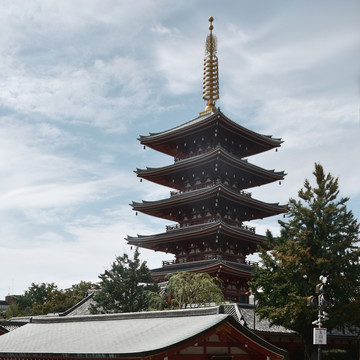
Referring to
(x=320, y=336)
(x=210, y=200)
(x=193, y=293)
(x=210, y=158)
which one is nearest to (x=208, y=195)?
(x=210, y=200)

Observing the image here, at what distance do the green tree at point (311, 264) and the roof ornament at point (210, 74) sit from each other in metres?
21.9

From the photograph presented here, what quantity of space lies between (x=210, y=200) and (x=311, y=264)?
16.6m

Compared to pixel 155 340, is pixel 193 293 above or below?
above

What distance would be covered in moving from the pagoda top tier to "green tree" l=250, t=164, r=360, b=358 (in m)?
16.2

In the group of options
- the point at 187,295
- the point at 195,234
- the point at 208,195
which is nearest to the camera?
the point at 187,295

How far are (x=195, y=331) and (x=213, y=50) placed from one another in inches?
1868

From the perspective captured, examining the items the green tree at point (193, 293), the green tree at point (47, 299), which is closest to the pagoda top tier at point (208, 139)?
the green tree at point (193, 293)

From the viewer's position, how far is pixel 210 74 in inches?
2203

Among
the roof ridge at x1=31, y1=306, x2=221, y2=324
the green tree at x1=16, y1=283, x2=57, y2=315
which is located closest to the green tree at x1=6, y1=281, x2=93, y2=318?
the green tree at x1=16, y1=283, x2=57, y2=315

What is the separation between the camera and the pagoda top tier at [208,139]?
48.0 m

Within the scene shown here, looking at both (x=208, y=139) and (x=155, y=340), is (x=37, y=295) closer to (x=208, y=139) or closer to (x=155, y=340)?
(x=208, y=139)

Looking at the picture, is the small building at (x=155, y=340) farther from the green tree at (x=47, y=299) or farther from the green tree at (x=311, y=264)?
the green tree at (x=47, y=299)

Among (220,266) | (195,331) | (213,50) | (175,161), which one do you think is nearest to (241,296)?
(220,266)

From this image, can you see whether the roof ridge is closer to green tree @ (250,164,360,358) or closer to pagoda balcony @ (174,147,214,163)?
green tree @ (250,164,360,358)
